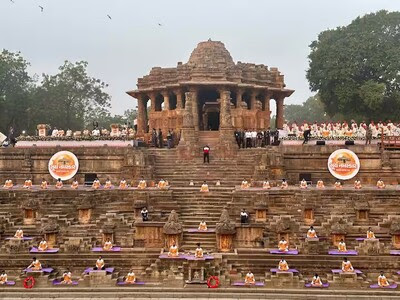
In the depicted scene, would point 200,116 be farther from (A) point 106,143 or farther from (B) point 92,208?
(B) point 92,208

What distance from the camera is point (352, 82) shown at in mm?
37844

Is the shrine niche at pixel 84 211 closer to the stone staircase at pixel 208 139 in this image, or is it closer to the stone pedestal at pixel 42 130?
the stone staircase at pixel 208 139

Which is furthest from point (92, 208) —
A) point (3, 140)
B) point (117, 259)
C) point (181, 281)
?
point (3, 140)

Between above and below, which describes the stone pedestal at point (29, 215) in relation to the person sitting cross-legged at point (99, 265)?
above

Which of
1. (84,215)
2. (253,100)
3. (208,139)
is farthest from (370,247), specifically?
(253,100)

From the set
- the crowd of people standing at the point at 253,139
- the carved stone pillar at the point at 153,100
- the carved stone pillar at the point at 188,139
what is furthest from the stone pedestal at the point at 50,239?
the carved stone pillar at the point at 153,100

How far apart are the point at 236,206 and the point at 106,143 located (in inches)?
417

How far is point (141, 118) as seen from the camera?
A: 36.2 metres

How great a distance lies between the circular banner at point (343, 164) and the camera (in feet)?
76.4

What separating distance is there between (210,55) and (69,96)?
22.9 metres

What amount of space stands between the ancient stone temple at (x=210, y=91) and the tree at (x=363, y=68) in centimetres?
492

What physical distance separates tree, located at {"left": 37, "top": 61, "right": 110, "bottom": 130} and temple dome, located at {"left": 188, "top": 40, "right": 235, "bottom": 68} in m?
20.4

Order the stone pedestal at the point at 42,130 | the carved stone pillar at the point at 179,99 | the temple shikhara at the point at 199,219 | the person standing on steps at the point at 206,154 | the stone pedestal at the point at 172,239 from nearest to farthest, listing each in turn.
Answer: the temple shikhara at the point at 199,219
the stone pedestal at the point at 172,239
the person standing on steps at the point at 206,154
the stone pedestal at the point at 42,130
the carved stone pillar at the point at 179,99

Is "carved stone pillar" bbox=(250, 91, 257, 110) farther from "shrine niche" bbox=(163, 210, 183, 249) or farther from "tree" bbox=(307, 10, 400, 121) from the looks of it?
"shrine niche" bbox=(163, 210, 183, 249)
